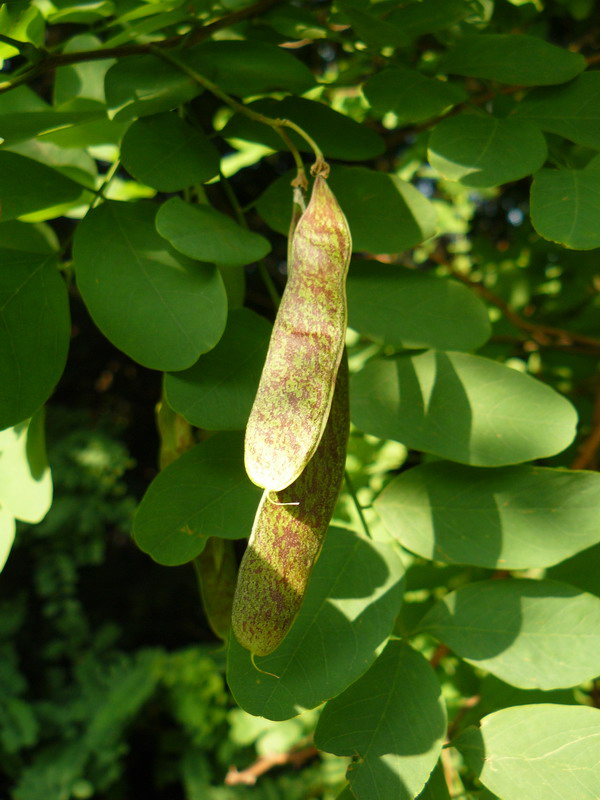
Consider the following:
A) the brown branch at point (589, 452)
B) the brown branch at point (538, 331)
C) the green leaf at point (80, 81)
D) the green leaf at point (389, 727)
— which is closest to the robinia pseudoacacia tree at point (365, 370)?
the green leaf at point (389, 727)

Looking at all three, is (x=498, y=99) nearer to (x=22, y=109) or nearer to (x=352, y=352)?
(x=352, y=352)

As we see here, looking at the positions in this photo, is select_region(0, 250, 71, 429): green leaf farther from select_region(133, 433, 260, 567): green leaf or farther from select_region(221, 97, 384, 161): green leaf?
select_region(221, 97, 384, 161): green leaf

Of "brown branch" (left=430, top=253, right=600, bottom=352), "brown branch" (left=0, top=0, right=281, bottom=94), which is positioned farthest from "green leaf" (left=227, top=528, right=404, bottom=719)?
"brown branch" (left=430, top=253, right=600, bottom=352)

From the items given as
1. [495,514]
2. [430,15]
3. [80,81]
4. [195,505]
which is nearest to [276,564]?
[195,505]

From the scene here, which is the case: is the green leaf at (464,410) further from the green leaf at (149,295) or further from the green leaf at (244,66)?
the green leaf at (244,66)

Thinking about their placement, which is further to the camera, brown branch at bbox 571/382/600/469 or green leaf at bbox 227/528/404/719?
brown branch at bbox 571/382/600/469

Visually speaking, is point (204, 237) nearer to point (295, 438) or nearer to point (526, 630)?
point (295, 438)
